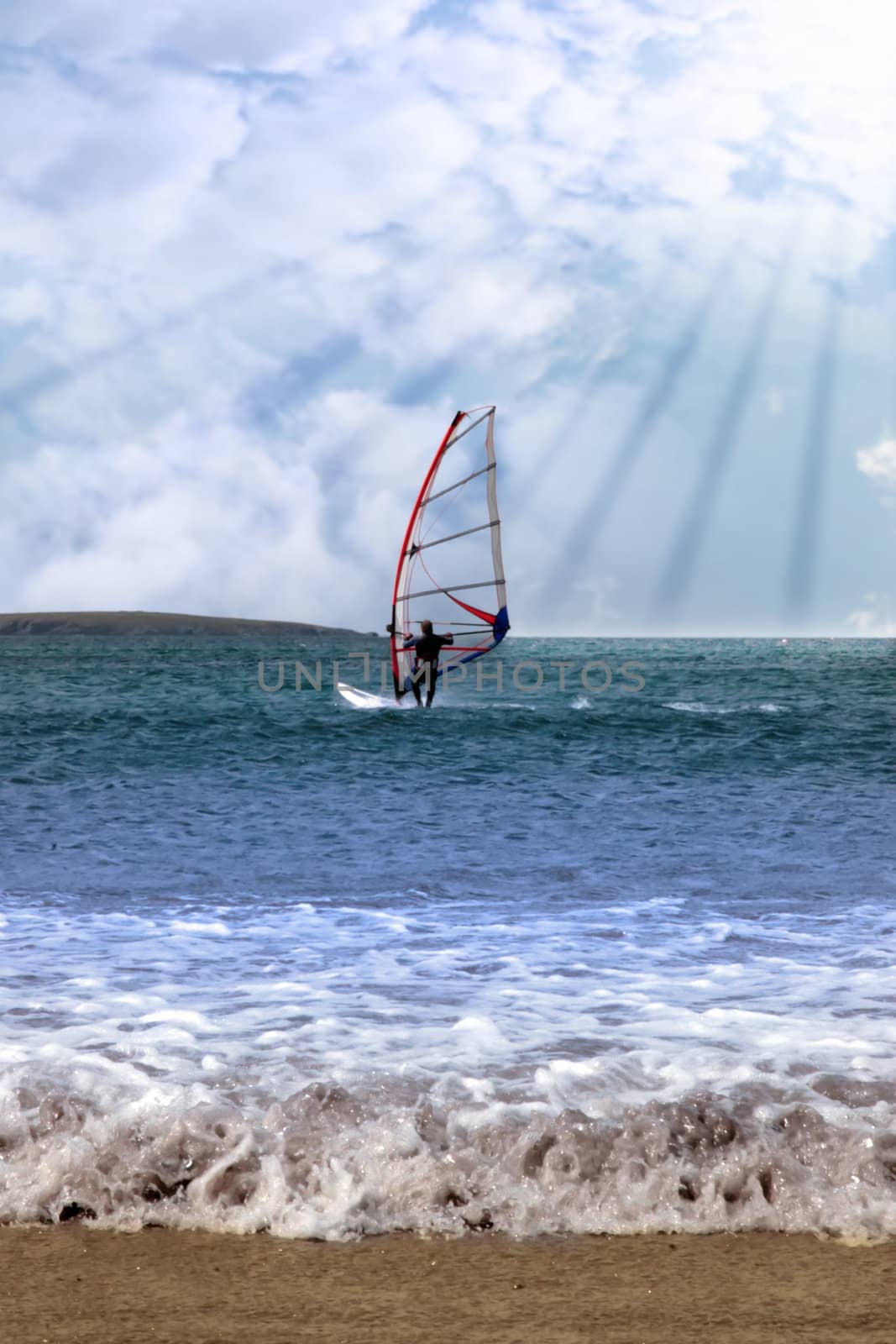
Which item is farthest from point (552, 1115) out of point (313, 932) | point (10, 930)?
point (10, 930)

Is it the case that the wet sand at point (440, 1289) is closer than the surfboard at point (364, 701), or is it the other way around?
the wet sand at point (440, 1289)

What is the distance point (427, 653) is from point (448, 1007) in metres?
22.8

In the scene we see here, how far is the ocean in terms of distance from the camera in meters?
3.52

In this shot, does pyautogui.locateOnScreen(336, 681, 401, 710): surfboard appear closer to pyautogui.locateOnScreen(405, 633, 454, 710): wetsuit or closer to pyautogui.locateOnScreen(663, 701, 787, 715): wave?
pyautogui.locateOnScreen(405, 633, 454, 710): wetsuit

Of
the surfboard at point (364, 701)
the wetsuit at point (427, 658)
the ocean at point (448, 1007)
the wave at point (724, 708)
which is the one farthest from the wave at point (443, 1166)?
the surfboard at point (364, 701)

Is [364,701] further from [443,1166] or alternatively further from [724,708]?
[443,1166]

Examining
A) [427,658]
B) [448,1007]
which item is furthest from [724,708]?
[448,1007]

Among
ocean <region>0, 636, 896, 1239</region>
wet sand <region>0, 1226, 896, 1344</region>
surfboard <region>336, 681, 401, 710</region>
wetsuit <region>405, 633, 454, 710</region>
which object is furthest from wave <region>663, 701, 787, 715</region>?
wet sand <region>0, 1226, 896, 1344</region>

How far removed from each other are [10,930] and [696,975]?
4389 millimetres

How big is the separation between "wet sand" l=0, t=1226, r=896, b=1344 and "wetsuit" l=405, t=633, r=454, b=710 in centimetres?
2367

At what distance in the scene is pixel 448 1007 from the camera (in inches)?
215

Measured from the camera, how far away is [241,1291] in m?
3.01

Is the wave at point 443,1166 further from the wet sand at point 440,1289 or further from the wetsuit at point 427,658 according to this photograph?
the wetsuit at point 427,658

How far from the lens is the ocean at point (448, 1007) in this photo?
139 inches
